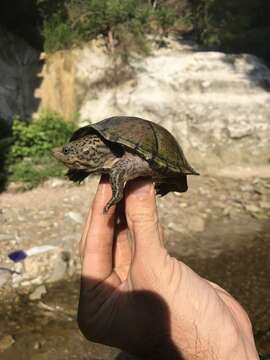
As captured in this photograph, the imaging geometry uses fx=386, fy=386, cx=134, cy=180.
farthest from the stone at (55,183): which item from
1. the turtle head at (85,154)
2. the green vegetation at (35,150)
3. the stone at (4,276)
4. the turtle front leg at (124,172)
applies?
the turtle front leg at (124,172)

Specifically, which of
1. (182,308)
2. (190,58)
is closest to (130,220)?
(182,308)

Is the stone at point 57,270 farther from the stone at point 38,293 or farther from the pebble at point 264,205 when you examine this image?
the pebble at point 264,205

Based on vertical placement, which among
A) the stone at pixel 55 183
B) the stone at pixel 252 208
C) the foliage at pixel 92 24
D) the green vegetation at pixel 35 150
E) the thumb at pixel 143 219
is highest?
the foliage at pixel 92 24

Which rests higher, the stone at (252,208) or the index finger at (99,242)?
the index finger at (99,242)

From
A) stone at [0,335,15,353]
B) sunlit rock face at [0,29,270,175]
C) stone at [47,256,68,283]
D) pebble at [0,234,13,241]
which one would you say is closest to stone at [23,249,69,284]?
stone at [47,256,68,283]

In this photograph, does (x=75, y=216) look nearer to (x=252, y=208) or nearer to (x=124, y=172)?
(x=252, y=208)

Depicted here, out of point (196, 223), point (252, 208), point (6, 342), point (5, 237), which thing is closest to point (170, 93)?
point (252, 208)

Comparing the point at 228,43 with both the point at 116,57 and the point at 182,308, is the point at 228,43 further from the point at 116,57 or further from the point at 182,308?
the point at 182,308

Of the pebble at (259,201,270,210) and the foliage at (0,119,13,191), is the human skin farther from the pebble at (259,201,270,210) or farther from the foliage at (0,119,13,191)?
the foliage at (0,119,13,191)
